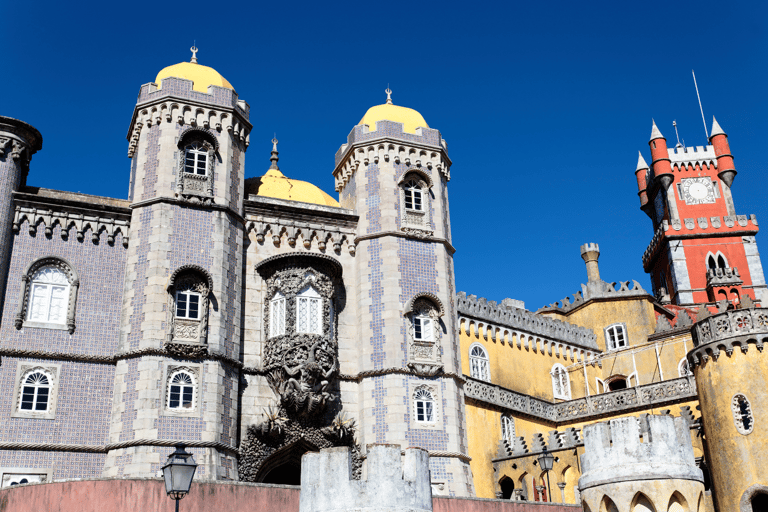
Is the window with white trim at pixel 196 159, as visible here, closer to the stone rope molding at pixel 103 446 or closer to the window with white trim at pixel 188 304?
the window with white trim at pixel 188 304

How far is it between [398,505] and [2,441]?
14787 millimetres

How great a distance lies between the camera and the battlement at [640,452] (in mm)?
14266

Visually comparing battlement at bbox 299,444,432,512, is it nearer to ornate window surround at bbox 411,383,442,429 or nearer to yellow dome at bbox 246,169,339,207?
ornate window surround at bbox 411,383,442,429

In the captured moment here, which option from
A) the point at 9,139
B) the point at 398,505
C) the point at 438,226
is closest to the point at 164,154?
the point at 9,139

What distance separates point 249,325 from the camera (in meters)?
27.2

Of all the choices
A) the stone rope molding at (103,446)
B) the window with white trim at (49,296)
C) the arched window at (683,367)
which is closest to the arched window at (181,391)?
the stone rope molding at (103,446)

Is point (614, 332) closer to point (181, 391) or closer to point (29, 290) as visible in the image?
point (181, 391)

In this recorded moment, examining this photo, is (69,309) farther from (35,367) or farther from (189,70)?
(189,70)

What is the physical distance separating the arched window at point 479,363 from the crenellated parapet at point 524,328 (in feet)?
2.49

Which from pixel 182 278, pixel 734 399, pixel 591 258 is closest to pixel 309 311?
pixel 182 278

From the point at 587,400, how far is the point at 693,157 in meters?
31.4

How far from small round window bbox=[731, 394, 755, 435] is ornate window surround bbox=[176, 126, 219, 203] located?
17.8 meters

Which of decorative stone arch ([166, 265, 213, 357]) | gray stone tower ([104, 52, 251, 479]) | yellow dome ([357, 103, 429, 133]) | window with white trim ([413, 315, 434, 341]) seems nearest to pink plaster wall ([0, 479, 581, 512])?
gray stone tower ([104, 52, 251, 479])

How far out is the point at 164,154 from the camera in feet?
88.6
